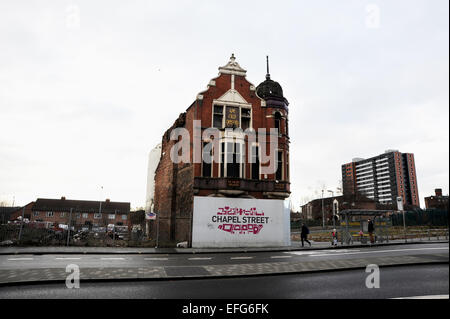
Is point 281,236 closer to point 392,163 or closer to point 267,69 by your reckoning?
point 267,69

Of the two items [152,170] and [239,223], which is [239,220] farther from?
[152,170]

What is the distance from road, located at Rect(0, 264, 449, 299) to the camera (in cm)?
714

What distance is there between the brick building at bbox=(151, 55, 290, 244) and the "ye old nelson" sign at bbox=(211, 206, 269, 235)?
123cm

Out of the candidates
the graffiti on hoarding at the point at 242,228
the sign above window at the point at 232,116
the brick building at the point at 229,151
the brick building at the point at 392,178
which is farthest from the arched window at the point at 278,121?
the brick building at the point at 392,178

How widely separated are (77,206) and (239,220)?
71.2m

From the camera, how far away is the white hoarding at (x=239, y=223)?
21891 mm

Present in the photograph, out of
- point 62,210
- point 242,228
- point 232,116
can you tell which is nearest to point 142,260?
point 242,228

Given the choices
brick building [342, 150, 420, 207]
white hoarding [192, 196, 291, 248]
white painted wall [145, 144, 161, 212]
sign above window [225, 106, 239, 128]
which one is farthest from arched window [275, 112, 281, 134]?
brick building [342, 150, 420, 207]

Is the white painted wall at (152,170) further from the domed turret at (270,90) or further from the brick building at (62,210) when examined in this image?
the brick building at (62,210)

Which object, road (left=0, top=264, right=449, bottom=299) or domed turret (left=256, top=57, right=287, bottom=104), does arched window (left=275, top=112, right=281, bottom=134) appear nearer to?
domed turret (left=256, top=57, right=287, bottom=104)

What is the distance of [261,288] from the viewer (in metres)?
8.09

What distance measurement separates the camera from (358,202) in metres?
93.0

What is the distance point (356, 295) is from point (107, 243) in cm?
1856
